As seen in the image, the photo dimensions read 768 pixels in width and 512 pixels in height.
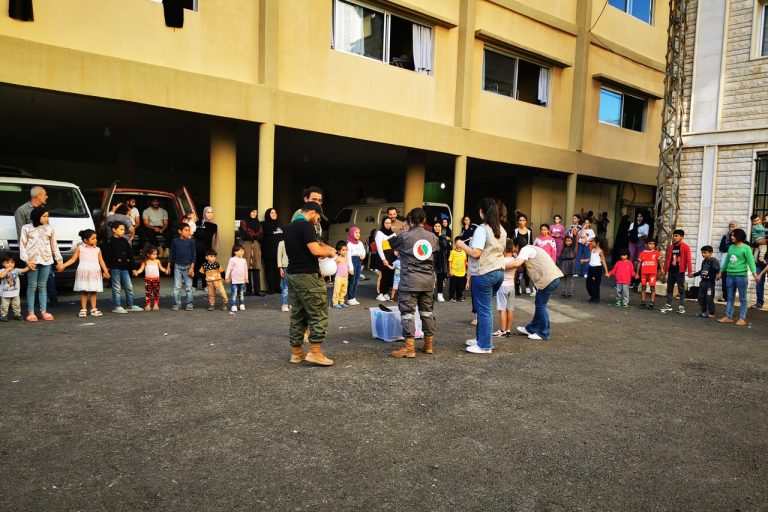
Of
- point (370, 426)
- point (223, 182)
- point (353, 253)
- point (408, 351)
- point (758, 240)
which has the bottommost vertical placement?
point (370, 426)

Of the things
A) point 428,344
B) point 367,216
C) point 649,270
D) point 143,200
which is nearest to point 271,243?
point 143,200

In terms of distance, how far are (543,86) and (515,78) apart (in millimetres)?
1391

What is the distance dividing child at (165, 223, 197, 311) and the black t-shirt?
4.45 metres

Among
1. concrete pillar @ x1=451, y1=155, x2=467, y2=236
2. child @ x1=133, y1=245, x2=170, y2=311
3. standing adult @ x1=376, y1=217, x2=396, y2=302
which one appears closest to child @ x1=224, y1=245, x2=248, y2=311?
child @ x1=133, y1=245, x2=170, y2=311

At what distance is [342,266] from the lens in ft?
34.5

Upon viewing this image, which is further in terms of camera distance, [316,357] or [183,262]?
[183,262]

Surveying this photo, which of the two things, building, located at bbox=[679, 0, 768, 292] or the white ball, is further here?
building, located at bbox=[679, 0, 768, 292]

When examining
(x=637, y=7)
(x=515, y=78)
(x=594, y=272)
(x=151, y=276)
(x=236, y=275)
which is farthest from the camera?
(x=637, y=7)

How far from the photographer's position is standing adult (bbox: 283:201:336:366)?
5.79m

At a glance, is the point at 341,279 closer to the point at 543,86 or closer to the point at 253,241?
the point at 253,241

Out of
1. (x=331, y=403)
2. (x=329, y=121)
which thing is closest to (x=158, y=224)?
(x=329, y=121)

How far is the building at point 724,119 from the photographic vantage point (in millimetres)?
13086

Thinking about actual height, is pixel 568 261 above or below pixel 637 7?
below

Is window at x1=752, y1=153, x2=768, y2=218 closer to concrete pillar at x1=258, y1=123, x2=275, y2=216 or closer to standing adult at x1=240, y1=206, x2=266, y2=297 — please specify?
concrete pillar at x1=258, y1=123, x2=275, y2=216
